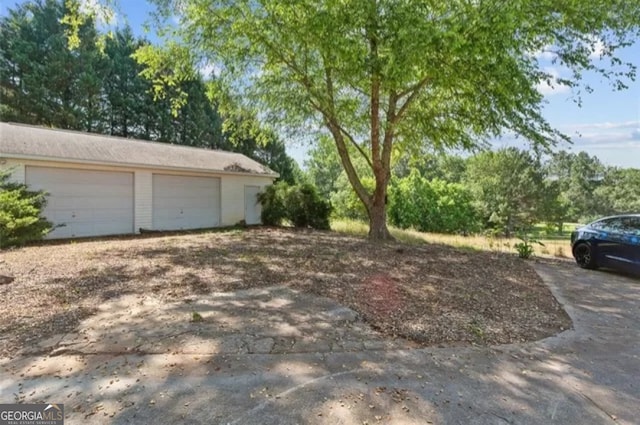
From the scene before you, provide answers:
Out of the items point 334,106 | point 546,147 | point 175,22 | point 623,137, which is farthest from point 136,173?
point 623,137

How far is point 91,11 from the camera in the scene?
7.91 m

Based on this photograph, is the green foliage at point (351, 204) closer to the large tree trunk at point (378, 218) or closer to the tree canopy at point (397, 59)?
the tree canopy at point (397, 59)

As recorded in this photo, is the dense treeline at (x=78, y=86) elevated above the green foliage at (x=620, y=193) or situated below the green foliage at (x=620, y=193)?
above

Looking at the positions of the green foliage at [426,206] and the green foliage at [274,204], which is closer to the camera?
the green foliage at [274,204]

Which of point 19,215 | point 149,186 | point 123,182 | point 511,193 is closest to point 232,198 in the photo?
point 149,186

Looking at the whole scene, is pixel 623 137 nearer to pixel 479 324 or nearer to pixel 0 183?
pixel 479 324

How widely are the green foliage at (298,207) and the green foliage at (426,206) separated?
10468mm

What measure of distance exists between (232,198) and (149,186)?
11.1 feet

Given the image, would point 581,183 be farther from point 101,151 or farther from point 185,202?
point 101,151

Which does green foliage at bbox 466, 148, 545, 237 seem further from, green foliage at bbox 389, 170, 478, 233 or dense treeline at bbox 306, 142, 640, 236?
green foliage at bbox 389, 170, 478, 233

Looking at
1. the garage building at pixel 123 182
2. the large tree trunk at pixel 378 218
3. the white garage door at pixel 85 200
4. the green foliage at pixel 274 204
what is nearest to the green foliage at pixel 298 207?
the green foliage at pixel 274 204

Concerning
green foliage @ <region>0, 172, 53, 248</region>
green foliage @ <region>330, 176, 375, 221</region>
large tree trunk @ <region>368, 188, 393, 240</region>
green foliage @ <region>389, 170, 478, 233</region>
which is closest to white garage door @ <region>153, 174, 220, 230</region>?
green foliage @ <region>0, 172, 53, 248</region>

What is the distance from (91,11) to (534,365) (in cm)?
1016

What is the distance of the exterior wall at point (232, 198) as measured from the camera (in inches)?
566
